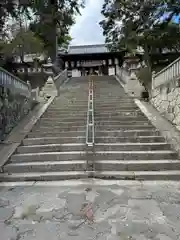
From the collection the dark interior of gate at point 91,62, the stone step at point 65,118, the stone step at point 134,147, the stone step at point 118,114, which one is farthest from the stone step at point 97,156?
the dark interior of gate at point 91,62

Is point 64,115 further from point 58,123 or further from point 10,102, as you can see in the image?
point 10,102

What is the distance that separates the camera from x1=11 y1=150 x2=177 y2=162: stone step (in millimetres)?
5359

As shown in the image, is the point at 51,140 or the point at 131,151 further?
the point at 51,140

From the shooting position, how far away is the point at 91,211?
11.4ft

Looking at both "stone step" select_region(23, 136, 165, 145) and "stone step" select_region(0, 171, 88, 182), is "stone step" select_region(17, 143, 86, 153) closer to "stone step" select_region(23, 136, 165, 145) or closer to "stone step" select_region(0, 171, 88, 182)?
"stone step" select_region(23, 136, 165, 145)

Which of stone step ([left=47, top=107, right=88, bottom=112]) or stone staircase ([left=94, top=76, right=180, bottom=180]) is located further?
stone step ([left=47, top=107, right=88, bottom=112])

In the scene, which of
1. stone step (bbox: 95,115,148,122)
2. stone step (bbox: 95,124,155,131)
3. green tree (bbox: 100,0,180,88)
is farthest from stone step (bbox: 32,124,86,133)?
green tree (bbox: 100,0,180,88)

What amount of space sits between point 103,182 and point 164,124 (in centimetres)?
314

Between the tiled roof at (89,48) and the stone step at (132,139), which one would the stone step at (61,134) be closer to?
the stone step at (132,139)

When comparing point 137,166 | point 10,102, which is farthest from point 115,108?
point 137,166

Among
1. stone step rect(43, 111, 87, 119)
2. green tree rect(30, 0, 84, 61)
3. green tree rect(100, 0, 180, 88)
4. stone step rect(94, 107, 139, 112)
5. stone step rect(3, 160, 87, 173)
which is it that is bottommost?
stone step rect(3, 160, 87, 173)

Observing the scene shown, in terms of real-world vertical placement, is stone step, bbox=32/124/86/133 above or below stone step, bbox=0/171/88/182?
above

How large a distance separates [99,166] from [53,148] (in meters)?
1.29

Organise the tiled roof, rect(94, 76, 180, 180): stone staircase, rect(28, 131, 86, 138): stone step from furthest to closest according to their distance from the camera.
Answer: the tiled roof
rect(28, 131, 86, 138): stone step
rect(94, 76, 180, 180): stone staircase
